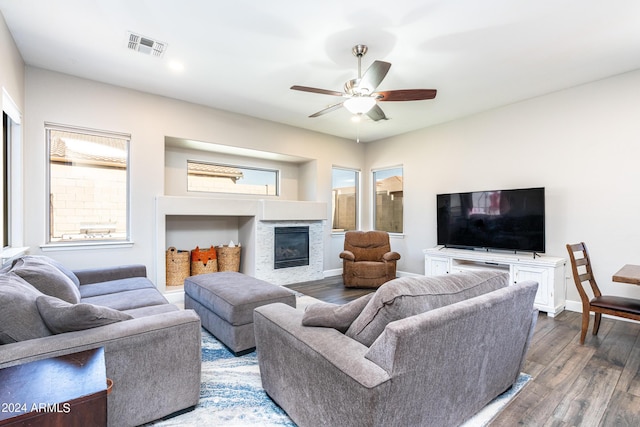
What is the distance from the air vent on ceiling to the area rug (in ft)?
9.28

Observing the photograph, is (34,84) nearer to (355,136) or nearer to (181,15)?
(181,15)

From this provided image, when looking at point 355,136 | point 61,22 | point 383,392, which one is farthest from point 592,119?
point 61,22

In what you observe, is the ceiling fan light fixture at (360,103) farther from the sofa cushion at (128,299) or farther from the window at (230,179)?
the window at (230,179)

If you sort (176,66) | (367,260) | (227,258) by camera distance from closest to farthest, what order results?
(176,66)
(227,258)
(367,260)

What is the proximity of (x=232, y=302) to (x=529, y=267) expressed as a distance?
3.51 meters

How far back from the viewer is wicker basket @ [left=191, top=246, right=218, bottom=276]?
4.56m

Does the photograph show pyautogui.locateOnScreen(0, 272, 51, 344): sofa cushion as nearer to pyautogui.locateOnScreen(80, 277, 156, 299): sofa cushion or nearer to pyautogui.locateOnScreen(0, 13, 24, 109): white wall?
pyautogui.locateOnScreen(80, 277, 156, 299): sofa cushion

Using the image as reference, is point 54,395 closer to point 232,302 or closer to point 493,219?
point 232,302

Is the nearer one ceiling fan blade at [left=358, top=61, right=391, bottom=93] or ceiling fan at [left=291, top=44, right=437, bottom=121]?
ceiling fan blade at [left=358, top=61, right=391, bottom=93]

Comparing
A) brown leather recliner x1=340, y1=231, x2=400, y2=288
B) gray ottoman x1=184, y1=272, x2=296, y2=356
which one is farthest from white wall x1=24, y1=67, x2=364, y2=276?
brown leather recliner x1=340, y1=231, x2=400, y2=288

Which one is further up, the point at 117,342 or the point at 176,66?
the point at 176,66

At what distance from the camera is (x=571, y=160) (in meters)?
3.74

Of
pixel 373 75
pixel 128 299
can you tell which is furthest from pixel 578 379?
pixel 128 299

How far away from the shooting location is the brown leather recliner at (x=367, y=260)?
483 cm
